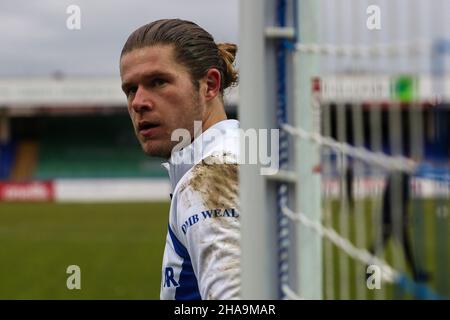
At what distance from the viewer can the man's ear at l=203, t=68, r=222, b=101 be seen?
1.94 meters

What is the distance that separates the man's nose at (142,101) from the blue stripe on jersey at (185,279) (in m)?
0.29

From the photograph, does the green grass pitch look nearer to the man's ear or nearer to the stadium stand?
the man's ear

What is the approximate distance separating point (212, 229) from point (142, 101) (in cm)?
40

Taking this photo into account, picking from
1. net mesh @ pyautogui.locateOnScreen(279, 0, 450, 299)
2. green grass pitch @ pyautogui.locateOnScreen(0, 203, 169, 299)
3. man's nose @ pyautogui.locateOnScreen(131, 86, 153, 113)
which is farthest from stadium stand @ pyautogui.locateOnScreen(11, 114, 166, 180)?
man's nose @ pyautogui.locateOnScreen(131, 86, 153, 113)

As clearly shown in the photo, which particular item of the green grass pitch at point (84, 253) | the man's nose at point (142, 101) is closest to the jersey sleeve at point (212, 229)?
the man's nose at point (142, 101)

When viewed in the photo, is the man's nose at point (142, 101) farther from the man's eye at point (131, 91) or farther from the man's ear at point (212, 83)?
the man's ear at point (212, 83)

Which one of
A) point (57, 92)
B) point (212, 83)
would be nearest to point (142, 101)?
point (212, 83)

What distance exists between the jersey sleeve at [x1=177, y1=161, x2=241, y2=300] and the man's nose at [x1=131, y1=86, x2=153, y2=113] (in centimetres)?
21

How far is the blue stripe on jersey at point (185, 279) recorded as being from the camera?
182cm

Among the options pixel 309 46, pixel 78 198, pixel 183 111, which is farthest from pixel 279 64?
pixel 78 198

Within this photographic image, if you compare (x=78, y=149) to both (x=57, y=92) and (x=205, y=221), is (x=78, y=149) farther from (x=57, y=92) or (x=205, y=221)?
(x=205, y=221)

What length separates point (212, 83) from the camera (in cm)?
197
